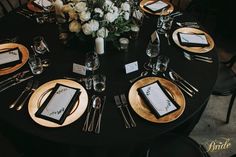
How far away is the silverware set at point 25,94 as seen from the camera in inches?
51.3

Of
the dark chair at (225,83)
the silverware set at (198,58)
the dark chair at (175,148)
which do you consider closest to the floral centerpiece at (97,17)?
the silverware set at (198,58)

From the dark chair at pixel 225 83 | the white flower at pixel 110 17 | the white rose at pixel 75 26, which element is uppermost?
the white flower at pixel 110 17

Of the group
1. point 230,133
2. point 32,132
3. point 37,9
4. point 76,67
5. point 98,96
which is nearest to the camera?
point 32,132

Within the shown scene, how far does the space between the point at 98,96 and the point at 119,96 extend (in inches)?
4.6

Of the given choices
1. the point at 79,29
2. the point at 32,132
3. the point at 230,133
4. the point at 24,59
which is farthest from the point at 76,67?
the point at 230,133

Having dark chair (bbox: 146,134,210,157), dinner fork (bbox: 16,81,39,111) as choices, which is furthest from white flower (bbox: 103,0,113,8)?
dark chair (bbox: 146,134,210,157)

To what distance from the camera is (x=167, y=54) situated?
1676 millimetres

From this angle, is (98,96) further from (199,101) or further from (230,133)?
(230,133)

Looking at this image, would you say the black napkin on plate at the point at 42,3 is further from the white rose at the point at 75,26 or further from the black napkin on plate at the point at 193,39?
the black napkin on plate at the point at 193,39

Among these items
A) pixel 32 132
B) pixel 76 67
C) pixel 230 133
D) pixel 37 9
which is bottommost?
pixel 230 133

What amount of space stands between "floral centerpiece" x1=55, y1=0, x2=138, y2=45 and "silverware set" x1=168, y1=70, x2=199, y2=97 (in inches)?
16.4

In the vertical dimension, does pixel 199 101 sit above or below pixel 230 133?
above

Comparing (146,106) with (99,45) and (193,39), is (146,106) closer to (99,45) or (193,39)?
(99,45)

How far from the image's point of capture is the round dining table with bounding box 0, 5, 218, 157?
3.92 feet
